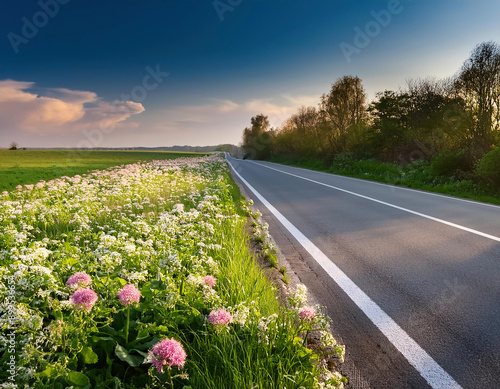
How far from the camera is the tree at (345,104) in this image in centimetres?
3375

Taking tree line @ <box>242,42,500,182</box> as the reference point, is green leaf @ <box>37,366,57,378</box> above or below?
below

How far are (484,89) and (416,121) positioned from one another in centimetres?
786

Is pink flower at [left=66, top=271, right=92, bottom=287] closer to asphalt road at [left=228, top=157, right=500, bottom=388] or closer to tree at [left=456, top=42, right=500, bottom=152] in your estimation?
asphalt road at [left=228, top=157, right=500, bottom=388]

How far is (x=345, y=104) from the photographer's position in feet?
113

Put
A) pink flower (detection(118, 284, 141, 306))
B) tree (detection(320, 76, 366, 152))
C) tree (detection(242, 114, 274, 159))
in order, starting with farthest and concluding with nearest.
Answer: tree (detection(242, 114, 274, 159)) → tree (detection(320, 76, 366, 152)) → pink flower (detection(118, 284, 141, 306))

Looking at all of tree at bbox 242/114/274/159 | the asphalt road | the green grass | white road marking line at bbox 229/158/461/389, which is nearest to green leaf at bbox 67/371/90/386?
the asphalt road

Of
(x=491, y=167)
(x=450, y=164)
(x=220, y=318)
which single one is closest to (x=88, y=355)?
(x=220, y=318)

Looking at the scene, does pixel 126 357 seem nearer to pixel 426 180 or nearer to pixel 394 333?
pixel 394 333

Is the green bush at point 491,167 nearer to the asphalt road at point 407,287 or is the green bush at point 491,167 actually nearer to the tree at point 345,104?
the asphalt road at point 407,287

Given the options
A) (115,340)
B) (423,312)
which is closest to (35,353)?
(115,340)

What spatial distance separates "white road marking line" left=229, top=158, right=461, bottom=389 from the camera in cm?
254

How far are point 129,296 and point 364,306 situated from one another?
2629 mm

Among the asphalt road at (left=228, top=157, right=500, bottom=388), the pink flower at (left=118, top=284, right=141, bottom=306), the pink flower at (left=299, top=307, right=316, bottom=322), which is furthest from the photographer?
the asphalt road at (left=228, top=157, right=500, bottom=388)

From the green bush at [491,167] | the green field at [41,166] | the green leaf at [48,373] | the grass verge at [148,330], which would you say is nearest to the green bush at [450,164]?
the green bush at [491,167]
